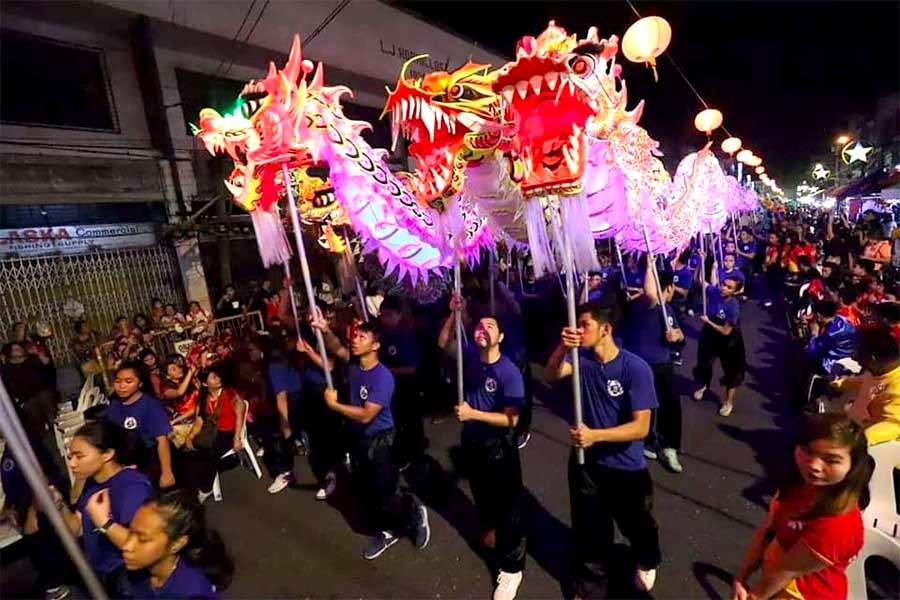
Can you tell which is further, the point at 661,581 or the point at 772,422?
the point at 772,422

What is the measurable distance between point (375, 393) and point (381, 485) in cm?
67

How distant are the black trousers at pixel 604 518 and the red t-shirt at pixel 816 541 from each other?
721mm

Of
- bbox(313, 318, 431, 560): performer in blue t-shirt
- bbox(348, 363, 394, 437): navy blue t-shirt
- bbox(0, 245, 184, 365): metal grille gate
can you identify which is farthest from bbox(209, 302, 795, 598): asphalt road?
bbox(0, 245, 184, 365): metal grille gate

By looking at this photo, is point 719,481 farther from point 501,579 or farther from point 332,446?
point 332,446

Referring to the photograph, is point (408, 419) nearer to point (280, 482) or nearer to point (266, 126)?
point (280, 482)

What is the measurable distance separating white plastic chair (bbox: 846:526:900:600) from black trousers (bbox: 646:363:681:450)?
1.71 metres

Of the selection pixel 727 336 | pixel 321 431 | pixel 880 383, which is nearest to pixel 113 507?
pixel 321 431

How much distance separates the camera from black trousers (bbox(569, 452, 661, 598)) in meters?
2.79

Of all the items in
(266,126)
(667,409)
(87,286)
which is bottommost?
(667,409)

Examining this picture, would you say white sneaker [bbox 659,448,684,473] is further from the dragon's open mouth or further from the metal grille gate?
the metal grille gate

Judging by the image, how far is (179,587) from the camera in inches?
81.0

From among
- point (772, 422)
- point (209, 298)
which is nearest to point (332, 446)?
point (772, 422)

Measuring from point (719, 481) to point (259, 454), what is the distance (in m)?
4.50

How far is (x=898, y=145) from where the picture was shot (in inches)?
995
